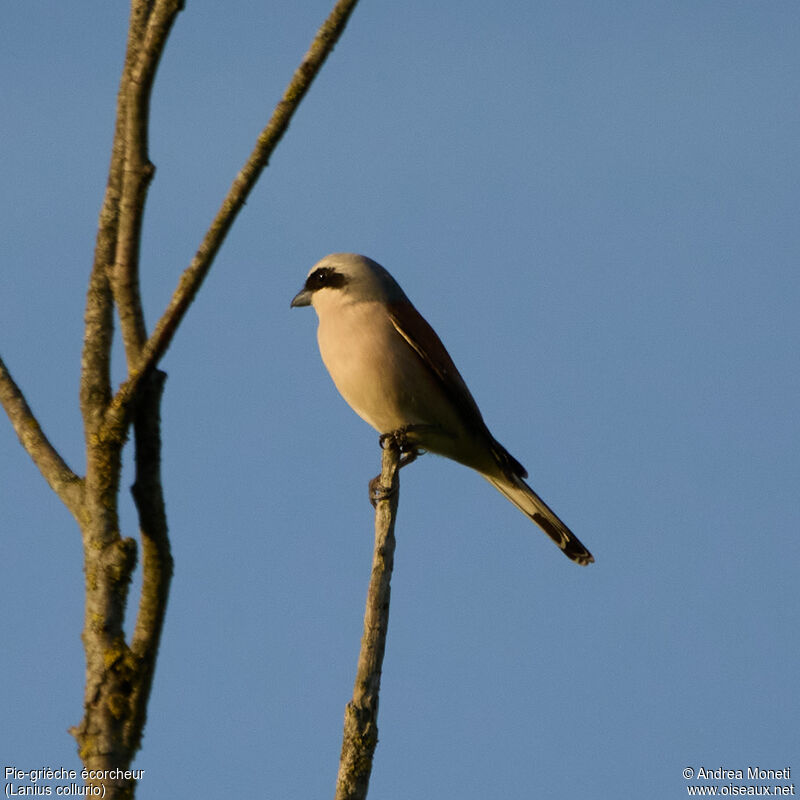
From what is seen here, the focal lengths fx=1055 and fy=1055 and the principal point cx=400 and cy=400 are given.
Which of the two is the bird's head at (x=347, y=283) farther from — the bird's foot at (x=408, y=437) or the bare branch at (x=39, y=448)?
the bare branch at (x=39, y=448)

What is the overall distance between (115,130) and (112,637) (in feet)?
3.89

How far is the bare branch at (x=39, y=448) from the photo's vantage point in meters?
2.54

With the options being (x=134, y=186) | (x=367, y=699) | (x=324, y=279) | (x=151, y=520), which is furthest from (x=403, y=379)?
(x=134, y=186)

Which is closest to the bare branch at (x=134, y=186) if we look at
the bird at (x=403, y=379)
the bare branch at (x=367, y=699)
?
the bare branch at (x=367, y=699)

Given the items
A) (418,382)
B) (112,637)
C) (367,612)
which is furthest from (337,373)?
(112,637)

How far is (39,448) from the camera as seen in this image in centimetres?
274

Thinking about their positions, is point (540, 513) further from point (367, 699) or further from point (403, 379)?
point (367, 699)

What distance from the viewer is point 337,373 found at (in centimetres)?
552

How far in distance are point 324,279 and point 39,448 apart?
3450 mm

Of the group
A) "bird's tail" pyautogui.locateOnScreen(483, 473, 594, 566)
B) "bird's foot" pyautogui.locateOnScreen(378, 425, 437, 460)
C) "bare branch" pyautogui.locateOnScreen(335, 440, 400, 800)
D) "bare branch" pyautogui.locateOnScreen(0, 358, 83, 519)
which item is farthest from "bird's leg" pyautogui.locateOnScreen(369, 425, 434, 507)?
"bare branch" pyautogui.locateOnScreen(0, 358, 83, 519)

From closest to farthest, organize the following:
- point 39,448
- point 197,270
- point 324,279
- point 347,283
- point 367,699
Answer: point 197,270, point 39,448, point 367,699, point 347,283, point 324,279

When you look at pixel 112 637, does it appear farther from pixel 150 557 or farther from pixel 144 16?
pixel 144 16

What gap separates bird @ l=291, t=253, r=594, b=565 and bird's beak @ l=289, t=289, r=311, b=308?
0.40ft

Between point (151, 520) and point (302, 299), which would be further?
point (302, 299)
